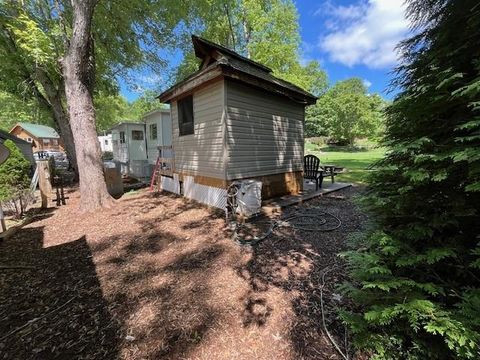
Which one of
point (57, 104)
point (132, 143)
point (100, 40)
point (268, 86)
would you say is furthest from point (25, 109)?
point (268, 86)

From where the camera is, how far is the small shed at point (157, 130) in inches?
621

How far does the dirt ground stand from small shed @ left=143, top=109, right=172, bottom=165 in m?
11.0

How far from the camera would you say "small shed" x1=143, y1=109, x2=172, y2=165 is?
15.8 meters

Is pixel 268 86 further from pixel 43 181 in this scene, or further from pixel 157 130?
pixel 157 130

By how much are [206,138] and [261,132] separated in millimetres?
1606

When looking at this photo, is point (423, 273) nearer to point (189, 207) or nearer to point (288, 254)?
point (288, 254)

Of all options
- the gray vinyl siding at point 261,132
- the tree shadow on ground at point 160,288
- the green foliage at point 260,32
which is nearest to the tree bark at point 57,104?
the green foliage at point 260,32

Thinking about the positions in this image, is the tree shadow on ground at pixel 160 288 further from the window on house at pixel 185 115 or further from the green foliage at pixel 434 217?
the window on house at pixel 185 115

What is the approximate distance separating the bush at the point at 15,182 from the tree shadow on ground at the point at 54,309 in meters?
2.93

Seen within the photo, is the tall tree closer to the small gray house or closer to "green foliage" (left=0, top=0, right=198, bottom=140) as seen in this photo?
"green foliage" (left=0, top=0, right=198, bottom=140)

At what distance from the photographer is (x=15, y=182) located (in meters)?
7.50

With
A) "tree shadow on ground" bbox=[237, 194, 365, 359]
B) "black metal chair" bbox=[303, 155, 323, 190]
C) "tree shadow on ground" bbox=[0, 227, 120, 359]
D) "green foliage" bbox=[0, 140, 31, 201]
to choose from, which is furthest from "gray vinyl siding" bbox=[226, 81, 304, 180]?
"green foliage" bbox=[0, 140, 31, 201]

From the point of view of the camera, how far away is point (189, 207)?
7.10m

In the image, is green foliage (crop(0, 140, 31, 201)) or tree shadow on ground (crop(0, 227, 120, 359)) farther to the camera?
green foliage (crop(0, 140, 31, 201))
